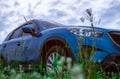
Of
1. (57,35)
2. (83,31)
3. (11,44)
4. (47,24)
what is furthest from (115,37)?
(11,44)

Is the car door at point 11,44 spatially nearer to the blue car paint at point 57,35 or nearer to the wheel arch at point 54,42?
the blue car paint at point 57,35

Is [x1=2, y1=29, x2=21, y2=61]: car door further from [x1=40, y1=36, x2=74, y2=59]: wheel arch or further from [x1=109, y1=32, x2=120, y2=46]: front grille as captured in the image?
[x1=109, y1=32, x2=120, y2=46]: front grille

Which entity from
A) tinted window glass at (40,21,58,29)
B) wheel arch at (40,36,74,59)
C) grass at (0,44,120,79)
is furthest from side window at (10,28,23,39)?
grass at (0,44,120,79)

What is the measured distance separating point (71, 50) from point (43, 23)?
244 cm

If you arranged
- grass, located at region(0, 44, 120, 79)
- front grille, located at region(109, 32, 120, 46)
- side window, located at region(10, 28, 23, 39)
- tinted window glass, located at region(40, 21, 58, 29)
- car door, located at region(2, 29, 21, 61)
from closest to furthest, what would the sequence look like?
grass, located at region(0, 44, 120, 79) → front grille, located at region(109, 32, 120, 46) → tinted window glass, located at region(40, 21, 58, 29) → car door, located at region(2, 29, 21, 61) → side window, located at region(10, 28, 23, 39)

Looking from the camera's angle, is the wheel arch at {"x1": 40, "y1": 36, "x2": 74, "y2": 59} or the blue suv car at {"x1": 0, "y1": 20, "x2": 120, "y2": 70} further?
the wheel arch at {"x1": 40, "y1": 36, "x2": 74, "y2": 59}

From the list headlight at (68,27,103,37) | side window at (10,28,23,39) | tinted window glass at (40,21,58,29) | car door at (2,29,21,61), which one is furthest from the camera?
side window at (10,28,23,39)

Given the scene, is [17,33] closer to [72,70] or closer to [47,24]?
[47,24]

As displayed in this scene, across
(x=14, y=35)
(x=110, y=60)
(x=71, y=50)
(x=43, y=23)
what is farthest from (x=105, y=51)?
(x=14, y=35)

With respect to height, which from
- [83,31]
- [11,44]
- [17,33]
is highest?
[17,33]

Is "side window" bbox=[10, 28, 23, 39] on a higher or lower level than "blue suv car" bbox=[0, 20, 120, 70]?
higher

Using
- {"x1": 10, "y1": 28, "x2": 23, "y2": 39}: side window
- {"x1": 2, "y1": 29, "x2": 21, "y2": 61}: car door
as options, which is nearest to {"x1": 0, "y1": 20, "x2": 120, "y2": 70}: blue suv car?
→ {"x1": 2, "y1": 29, "x2": 21, "y2": 61}: car door

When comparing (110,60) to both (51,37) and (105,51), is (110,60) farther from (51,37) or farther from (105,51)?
(51,37)

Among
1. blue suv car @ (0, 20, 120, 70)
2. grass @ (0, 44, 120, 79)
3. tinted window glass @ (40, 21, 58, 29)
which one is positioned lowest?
grass @ (0, 44, 120, 79)
